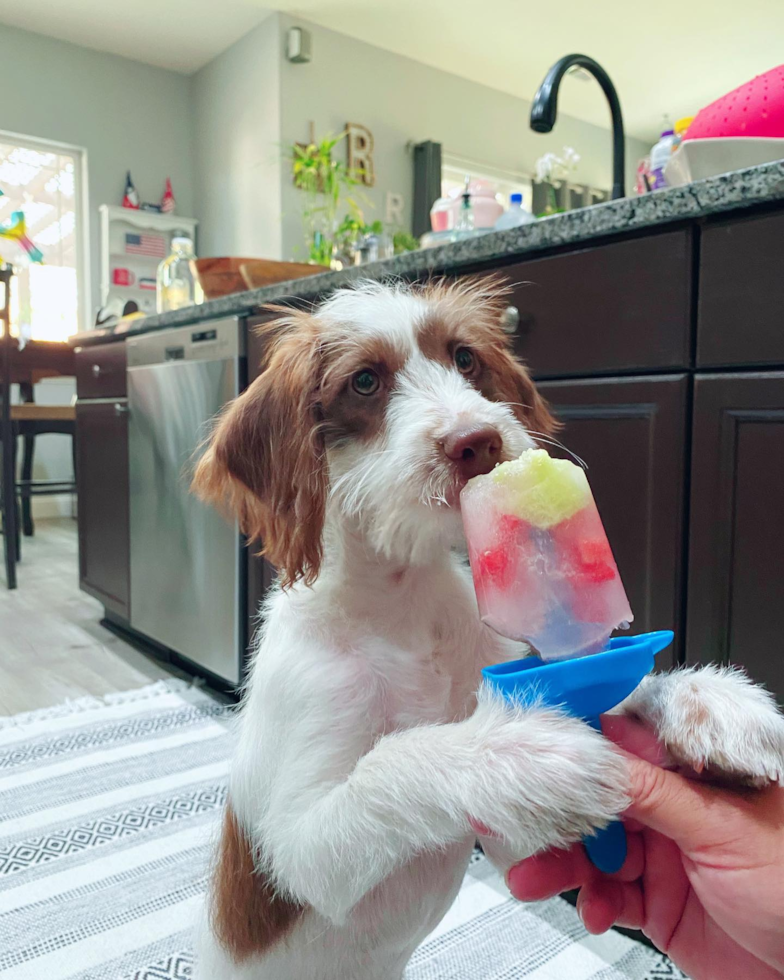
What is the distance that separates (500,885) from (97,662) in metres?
1.77

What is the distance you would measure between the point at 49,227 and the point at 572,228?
5.78m

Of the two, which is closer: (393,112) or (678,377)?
(678,377)

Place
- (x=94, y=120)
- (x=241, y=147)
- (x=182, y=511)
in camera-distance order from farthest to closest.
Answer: (x=94, y=120) → (x=241, y=147) → (x=182, y=511)

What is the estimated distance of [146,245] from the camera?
19.7ft

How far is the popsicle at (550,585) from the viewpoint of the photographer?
616 millimetres

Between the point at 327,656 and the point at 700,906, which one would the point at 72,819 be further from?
the point at 700,906

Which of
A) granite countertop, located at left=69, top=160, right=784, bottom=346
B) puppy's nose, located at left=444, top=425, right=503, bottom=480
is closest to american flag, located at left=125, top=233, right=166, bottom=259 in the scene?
granite countertop, located at left=69, top=160, right=784, bottom=346

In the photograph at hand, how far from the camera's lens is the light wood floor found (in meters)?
2.43

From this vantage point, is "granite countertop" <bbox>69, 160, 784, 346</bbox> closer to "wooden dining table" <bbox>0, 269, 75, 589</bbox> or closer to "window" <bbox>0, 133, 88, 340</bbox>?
"wooden dining table" <bbox>0, 269, 75, 589</bbox>

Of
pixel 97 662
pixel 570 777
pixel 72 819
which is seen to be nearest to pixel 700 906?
pixel 570 777

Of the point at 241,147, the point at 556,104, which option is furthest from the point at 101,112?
the point at 556,104

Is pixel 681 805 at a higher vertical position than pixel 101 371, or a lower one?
lower

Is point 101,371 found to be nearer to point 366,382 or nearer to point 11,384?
point 11,384

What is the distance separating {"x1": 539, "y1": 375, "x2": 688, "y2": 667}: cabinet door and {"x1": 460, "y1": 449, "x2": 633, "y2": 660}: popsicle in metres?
0.61
